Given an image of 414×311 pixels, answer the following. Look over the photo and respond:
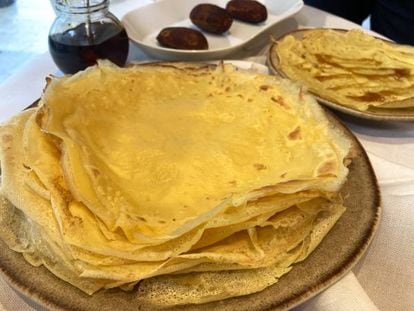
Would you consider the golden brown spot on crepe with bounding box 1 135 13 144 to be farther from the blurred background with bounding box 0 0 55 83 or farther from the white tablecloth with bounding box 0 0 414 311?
the blurred background with bounding box 0 0 55 83

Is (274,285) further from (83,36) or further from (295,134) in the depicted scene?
(83,36)

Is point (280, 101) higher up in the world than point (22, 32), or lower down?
higher up

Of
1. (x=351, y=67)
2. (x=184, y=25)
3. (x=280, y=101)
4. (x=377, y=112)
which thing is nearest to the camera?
(x=280, y=101)

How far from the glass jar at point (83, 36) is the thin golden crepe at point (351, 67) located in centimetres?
36

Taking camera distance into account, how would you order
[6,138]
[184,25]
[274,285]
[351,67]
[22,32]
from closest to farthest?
[274,285], [6,138], [351,67], [184,25], [22,32]

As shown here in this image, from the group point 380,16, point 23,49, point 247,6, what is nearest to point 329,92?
point 247,6

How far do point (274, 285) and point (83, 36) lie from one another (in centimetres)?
70

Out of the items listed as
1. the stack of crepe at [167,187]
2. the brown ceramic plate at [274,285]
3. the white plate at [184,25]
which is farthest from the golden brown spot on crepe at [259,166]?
the white plate at [184,25]

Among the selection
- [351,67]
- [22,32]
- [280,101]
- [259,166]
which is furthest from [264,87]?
[22,32]

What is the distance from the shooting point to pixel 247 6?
4.33 feet

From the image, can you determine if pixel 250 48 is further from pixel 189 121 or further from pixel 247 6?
pixel 189 121

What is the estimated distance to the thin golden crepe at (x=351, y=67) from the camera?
A: 0.99m

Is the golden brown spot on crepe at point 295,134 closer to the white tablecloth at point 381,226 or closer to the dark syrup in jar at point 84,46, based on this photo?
the white tablecloth at point 381,226

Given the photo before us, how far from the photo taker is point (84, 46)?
3.40ft
